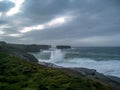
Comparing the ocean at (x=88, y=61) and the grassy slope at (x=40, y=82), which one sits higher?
the grassy slope at (x=40, y=82)

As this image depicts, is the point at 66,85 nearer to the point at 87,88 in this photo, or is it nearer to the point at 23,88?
the point at 87,88

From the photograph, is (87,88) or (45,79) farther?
(45,79)

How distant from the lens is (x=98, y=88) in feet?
26.8

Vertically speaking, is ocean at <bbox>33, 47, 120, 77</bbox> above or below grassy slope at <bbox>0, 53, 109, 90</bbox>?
below

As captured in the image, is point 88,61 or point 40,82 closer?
point 40,82

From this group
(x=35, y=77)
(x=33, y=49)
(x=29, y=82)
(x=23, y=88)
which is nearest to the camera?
(x=23, y=88)

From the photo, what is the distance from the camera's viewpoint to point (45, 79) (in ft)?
27.5

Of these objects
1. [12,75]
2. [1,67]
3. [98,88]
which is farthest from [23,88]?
[1,67]

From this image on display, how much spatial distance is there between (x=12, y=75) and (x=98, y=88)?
12.7ft

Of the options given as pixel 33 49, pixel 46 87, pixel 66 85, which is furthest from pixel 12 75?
pixel 33 49

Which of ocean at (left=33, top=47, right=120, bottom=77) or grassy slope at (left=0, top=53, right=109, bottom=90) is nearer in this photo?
grassy slope at (left=0, top=53, right=109, bottom=90)

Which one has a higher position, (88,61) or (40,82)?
(40,82)

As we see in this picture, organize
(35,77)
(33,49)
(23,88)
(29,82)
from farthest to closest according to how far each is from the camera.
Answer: (33,49), (35,77), (29,82), (23,88)

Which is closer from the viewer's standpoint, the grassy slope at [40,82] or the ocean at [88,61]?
the grassy slope at [40,82]
